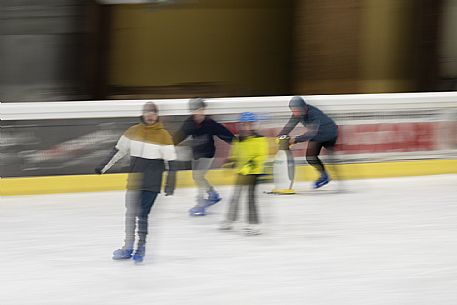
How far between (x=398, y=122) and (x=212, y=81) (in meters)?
2.89

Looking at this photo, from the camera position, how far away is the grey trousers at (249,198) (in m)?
9.32

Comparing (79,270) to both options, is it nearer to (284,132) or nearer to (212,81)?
(284,132)

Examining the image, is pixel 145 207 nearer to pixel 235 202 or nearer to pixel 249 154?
pixel 249 154

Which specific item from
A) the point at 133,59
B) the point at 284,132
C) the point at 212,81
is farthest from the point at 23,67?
the point at 284,132

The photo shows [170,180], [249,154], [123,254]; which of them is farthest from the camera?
[249,154]

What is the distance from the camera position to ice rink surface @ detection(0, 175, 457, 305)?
7762mm

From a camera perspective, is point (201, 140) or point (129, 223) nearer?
point (129, 223)

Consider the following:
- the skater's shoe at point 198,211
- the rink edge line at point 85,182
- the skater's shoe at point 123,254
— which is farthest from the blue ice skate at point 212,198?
the skater's shoe at point 123,254

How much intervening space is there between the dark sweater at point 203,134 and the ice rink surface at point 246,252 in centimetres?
86

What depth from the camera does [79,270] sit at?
8398mm

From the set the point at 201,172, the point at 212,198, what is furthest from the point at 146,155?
the point at 212,198

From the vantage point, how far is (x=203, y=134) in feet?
33.5

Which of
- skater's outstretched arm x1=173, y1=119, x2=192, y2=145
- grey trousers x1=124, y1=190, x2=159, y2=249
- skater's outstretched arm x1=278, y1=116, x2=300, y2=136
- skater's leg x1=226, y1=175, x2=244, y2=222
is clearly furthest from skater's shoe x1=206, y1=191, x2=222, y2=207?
grey trousers x1=124, y1=190, x2=159, y2=249

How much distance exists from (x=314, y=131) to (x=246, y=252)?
10.3ft
